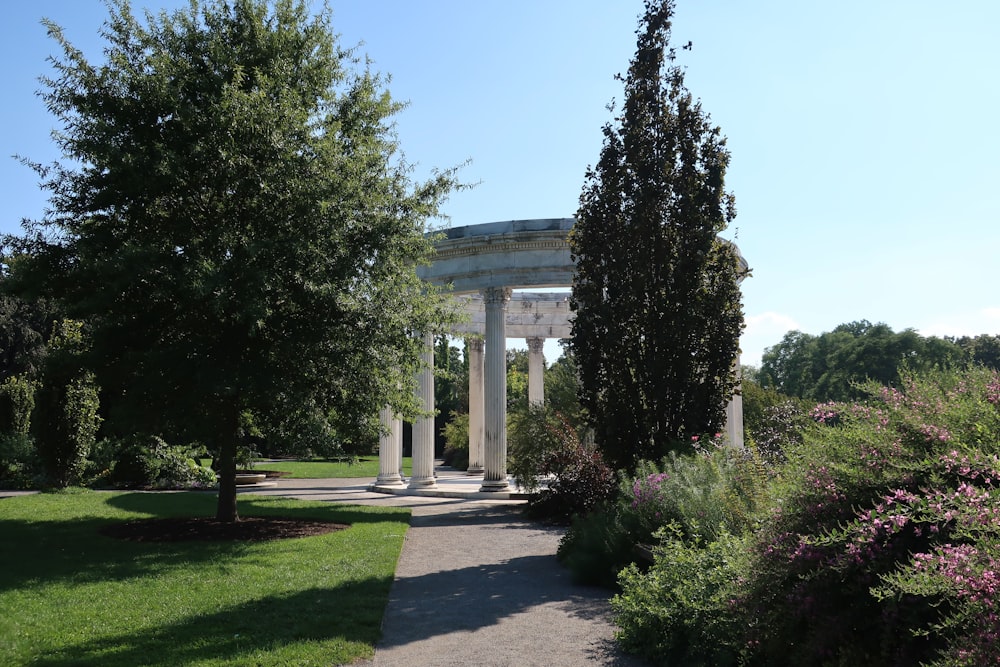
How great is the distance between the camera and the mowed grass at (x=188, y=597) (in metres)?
8.70

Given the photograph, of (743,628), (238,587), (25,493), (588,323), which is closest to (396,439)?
(25,493)

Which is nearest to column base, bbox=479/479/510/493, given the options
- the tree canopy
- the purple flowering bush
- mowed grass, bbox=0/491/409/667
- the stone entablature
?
the stone entablature

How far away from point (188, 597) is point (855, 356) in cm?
9690

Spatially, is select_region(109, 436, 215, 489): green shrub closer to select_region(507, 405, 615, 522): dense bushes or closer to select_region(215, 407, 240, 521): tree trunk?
select_region(215, 407, 240, 521): tree trunk

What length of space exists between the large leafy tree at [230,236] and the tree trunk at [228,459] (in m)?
0.05

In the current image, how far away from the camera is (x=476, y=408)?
129 ft

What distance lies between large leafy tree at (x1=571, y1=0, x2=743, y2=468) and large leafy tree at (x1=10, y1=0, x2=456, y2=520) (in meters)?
4.68

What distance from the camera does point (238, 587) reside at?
12250 millimetres

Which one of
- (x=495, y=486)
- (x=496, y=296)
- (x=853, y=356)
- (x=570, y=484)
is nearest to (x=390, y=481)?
(x=495, y=486)

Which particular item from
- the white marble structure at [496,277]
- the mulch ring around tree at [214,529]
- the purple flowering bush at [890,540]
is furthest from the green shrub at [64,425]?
the purple flowering bush at [890,540]

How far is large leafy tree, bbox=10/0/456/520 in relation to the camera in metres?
16.7

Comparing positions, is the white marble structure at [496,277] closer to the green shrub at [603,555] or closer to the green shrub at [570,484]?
the green shrub at [570,484]

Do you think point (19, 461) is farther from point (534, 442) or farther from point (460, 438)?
point (460, 438)

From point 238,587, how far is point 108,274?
764 cm
